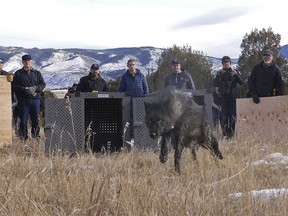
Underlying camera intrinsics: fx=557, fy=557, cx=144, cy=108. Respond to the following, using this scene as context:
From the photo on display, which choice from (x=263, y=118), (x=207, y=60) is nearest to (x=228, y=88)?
(x=263, y=118)

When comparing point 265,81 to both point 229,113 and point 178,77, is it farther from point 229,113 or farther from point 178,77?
point 178,77

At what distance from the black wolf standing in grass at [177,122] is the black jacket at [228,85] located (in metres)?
5.19

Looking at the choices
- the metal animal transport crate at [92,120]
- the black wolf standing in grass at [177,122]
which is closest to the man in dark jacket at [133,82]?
the metal animal transport crate at [92,120]

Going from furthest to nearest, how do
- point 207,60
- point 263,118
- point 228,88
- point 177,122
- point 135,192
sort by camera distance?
point 207,60
point 228,88
point 263,118
point 177,122
point 135,192

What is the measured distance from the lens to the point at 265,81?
1093cm

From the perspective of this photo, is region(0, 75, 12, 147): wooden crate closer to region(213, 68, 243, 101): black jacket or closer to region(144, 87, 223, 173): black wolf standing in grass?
region(144, 87, 223, 173): black wolf standing in grass

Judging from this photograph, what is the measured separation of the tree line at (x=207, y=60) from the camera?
1503 inches

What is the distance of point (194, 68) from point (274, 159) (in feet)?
116

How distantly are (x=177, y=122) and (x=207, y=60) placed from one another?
38.4 metres

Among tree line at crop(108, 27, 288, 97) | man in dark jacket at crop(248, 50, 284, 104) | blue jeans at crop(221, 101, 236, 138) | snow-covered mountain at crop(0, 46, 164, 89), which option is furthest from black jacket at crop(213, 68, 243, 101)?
snow-covered mountain at crop(0, 46, 164, 89)

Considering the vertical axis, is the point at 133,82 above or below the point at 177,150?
above

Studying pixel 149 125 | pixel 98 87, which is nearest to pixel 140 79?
pixel 98 87

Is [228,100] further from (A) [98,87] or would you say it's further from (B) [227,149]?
(B) [227,149]

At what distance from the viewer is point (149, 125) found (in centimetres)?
631
